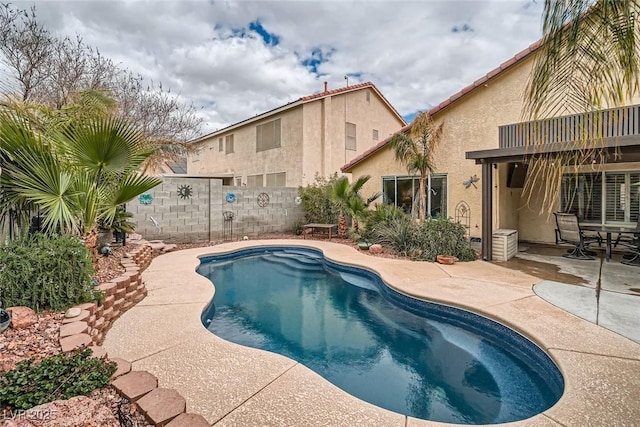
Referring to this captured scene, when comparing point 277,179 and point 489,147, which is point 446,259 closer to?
point 489,147

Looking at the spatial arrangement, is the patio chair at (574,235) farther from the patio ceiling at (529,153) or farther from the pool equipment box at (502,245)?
the patio ceiling at (529,153)

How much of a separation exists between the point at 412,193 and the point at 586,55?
40.1 feet

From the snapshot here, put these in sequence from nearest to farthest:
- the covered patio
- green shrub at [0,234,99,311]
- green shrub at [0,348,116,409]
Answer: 1. green shrub at [0,348,116,409]
2. green shrub at [0,234,99,311]
3. the covered patio

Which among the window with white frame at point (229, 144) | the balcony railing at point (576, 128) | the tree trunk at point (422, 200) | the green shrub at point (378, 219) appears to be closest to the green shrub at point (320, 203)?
the green shrub at point (378, 219)

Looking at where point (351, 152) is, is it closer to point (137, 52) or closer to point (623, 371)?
point (137, 52)

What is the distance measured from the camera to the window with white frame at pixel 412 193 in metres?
13.1

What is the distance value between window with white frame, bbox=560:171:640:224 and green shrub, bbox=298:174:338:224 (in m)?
10.1

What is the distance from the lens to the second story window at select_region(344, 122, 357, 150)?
20.6 meters

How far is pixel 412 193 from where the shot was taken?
14.1m

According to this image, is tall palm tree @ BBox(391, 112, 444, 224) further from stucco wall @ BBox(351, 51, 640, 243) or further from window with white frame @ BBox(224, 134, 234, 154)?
window with white frame @ BBox(224, 134, 234, 154)

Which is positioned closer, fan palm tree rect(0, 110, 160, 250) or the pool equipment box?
fan palm tree rect(0, 110, 160, 250)

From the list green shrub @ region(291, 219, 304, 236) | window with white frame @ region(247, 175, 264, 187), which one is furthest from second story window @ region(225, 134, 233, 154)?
green shrub @ region(291, 219, 304, 236)

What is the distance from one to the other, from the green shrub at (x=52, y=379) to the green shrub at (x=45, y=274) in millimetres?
1869

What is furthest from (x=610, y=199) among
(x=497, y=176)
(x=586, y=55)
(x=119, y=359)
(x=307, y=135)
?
(x=119, y=359)
